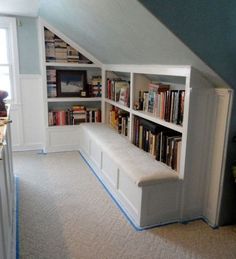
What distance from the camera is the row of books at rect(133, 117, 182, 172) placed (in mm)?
2395

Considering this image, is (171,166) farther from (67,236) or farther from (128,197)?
(67,236)

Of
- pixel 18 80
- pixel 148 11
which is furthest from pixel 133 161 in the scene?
pixel 18 80

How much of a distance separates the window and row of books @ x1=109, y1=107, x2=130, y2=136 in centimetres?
152

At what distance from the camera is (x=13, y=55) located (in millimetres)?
3842

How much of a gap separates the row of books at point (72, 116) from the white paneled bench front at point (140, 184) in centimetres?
125

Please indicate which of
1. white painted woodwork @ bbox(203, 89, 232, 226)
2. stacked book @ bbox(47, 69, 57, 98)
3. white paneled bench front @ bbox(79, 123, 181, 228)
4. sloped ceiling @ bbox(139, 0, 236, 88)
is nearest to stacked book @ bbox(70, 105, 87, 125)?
stacked book @ bbox(47, 69, 57, 98)

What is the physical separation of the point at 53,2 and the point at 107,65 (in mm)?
1291

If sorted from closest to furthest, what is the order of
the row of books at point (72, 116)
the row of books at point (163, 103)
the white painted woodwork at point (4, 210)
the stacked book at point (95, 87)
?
the white painted woodwork at point (4, 210) < the row of books at point (163, 103) < the row of books at point (72, 116) < the stacked book at point (95, 87)

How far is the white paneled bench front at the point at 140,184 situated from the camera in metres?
2.18

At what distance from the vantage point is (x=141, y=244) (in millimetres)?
2025

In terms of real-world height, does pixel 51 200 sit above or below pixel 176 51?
below

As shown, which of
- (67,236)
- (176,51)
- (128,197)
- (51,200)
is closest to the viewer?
(176,51)

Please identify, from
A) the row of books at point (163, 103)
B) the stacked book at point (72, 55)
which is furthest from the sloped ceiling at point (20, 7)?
the row of books at point (163, 103)

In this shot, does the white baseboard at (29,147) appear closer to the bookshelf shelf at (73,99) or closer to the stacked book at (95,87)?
the bookshelf shelf at (73,99)
